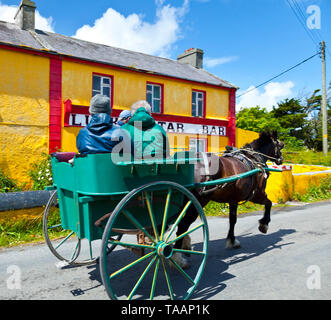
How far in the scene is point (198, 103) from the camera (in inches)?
692

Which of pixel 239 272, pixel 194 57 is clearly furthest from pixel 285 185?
pixel 194 57

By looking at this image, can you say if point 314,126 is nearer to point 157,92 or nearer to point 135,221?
point 157,92

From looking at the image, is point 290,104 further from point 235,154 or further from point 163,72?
point 235,154

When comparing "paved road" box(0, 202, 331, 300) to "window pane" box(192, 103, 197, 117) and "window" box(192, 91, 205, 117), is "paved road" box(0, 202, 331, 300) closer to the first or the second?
"window pane" box(192, 103, 197, 117)

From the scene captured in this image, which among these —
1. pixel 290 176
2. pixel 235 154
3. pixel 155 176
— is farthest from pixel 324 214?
pixel 155 176

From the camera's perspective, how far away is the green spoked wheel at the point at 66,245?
4102 millimetres

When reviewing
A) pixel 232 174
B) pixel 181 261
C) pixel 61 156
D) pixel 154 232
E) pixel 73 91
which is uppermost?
pixel 73 91

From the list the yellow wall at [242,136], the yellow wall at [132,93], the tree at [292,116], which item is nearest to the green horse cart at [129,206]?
the yellow wall at [132,93]

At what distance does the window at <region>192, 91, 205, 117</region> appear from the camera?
17.3 meters

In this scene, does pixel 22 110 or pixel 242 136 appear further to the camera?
pixel 242 136

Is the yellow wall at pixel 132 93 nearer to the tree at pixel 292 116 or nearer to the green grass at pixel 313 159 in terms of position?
the green grass at pixel 313 159

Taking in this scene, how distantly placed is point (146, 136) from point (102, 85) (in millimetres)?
11294

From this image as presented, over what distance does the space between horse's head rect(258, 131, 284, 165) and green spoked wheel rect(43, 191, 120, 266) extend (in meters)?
3.54

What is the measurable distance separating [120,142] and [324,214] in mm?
7113
